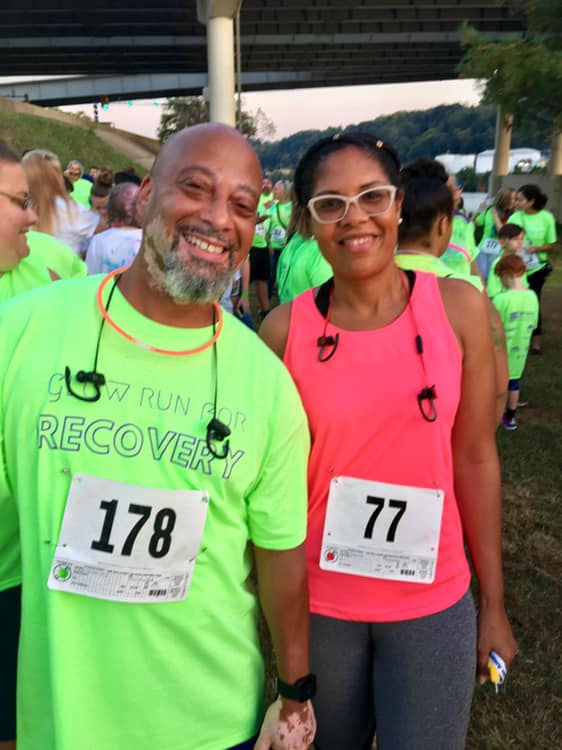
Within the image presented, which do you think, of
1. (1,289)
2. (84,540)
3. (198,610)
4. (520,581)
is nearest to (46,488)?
(84,540)

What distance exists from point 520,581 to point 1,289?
310 centimetres

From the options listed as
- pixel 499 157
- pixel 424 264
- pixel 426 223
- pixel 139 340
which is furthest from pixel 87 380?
pixel 499 157

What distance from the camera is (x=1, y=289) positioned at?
2.28 metres

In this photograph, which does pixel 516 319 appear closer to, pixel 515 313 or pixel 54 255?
pixel 515 313

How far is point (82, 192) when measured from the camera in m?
8.84

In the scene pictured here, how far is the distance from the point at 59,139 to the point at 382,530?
29.5m

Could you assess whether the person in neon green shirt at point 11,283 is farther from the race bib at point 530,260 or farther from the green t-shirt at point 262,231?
the green t-shirt at point 262,231

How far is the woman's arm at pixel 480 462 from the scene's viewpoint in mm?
1680

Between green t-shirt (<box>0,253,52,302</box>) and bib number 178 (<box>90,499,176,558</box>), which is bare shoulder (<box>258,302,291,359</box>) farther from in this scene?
green t-shirt (<box>0,253,52,302</box>)

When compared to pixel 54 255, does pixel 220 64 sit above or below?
above

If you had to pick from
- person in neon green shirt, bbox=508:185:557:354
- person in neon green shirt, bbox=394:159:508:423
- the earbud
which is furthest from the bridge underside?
the earbud

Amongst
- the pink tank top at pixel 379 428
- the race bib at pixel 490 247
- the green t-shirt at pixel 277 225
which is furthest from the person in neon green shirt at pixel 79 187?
the pink tank top at pixel 379 428

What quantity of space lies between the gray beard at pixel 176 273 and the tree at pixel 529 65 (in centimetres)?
1353

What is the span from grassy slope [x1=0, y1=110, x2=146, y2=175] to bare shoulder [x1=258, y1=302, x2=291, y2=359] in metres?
23.8
